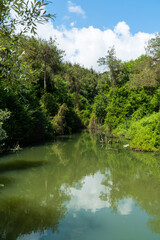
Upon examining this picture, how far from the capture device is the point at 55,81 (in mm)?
31219

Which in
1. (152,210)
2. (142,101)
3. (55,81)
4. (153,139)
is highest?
(55,81)

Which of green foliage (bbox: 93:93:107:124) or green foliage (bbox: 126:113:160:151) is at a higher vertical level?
green foliage (bbox: 93:93:107:124)

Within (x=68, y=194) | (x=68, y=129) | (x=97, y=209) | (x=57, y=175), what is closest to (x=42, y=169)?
(x=57, y=175)

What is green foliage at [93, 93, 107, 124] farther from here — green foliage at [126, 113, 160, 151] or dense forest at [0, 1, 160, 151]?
green foliage at [126, 113, 160, 151]

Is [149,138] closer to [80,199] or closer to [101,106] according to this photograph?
[80,199]

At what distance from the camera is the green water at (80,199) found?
16.4ft

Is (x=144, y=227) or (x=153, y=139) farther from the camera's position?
(x=153, y=139)

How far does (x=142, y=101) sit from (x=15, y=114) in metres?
14.2

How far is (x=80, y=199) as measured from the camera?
7039mm

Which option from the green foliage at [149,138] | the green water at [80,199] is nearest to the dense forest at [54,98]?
the green foliage at [149,138]

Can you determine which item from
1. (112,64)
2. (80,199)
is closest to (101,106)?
(112,64)

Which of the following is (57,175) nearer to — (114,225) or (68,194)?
(68,194)

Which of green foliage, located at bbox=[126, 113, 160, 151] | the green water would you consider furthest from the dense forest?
the green water

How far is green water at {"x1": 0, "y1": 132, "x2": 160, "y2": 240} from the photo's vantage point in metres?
4.99
